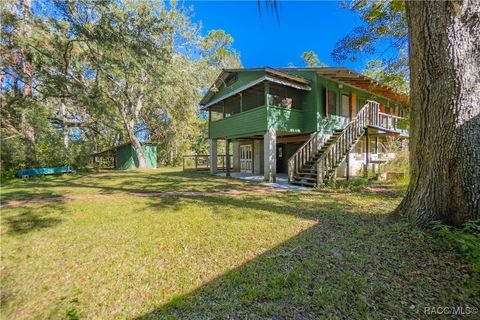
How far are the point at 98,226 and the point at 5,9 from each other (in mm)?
10463

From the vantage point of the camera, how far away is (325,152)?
900 cm

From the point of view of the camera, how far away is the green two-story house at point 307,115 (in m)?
9.84

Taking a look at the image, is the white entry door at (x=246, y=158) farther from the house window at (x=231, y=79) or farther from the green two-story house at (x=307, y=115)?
the house window at (x=231, y=79)

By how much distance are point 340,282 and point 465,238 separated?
177 cm

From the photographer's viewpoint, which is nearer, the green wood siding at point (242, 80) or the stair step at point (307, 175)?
the stair step at point (307, 175)

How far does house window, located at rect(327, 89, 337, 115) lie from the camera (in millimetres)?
11703

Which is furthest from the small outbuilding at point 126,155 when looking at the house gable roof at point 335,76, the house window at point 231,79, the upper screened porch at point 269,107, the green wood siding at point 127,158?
the house gable roof at point 335,76

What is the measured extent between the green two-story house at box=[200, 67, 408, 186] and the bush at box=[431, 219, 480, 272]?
5.62 meters

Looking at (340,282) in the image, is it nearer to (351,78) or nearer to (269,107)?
(269,107)

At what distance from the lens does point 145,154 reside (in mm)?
22609

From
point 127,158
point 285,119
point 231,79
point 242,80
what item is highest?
point 231,79

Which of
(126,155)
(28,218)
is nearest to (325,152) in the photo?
(28,218)

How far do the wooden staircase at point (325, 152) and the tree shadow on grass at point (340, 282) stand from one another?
549cm

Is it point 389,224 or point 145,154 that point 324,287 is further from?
point 145,154
